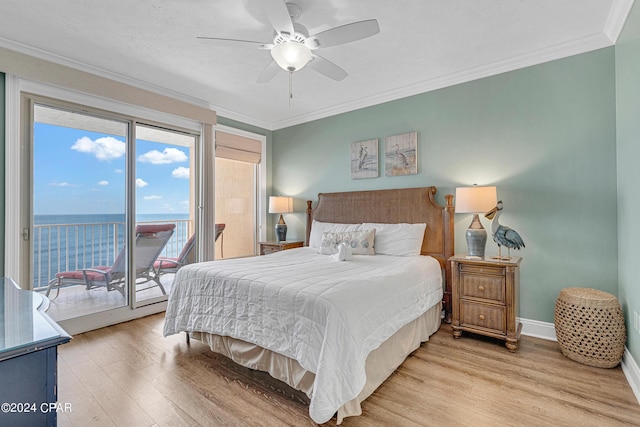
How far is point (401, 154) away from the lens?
3705mm

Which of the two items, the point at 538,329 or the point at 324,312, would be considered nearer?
the point at 324,312

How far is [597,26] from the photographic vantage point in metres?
2.44

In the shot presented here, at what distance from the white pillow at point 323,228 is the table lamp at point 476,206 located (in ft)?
4.00

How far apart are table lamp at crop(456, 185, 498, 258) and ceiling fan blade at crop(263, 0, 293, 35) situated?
2.05 metres

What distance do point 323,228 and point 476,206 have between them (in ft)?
6.23

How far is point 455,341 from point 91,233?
3.85 m

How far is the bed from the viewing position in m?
1.63

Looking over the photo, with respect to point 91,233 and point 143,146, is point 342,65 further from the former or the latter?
point 91,233

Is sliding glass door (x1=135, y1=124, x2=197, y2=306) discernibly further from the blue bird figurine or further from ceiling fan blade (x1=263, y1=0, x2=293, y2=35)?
the blue bird figurine

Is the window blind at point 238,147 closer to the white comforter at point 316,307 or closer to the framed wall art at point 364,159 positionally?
the framed wall art at point 364,159

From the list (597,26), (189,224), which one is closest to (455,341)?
(597,26)

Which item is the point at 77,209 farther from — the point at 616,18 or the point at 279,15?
the point at 616,18

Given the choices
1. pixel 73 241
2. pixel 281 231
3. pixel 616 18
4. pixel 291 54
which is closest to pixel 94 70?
pixel 73 241

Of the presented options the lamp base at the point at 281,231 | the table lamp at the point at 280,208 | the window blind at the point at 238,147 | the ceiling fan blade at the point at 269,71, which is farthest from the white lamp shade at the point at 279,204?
the ceiling fan blade at the point at 269,71
